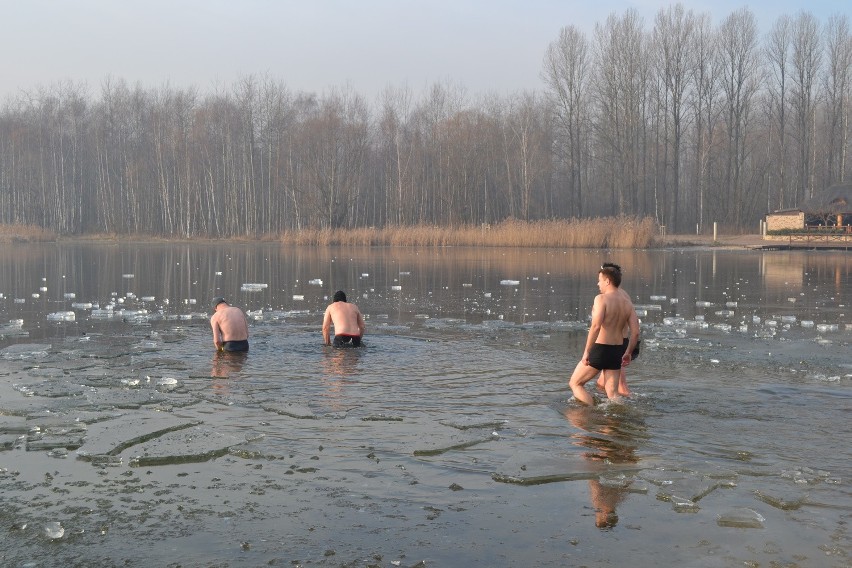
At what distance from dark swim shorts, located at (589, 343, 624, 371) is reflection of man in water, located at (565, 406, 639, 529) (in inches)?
20.4

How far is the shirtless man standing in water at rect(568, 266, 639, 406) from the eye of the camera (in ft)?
32.9

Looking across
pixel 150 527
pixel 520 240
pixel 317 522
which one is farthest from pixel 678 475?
pixel 520 240

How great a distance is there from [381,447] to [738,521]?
131 inches

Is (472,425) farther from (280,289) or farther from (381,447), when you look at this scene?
(280,289)

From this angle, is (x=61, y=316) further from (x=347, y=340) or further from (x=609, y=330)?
(x=609, y=330)

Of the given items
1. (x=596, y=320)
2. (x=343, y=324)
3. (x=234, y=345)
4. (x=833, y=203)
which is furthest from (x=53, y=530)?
(x=833, y=203)

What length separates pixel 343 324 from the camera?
14680 mm

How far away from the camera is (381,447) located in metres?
8.44

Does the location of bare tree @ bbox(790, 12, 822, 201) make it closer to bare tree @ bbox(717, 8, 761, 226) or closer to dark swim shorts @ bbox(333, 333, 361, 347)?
bare tree @ bbox(717, 8, 761, 226)

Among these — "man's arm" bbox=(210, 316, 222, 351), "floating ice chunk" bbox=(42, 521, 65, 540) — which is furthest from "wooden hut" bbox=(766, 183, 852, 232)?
"floating ice chunk" bbox=(42, 521, 65, 540)

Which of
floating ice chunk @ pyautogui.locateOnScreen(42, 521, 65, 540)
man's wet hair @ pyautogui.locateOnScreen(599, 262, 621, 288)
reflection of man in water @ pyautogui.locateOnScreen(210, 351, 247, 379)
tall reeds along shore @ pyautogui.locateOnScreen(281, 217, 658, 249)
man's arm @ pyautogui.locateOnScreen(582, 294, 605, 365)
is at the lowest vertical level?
floating ice chunk @ pyautogui.locateOnScreen(42, 521, 65, 540)

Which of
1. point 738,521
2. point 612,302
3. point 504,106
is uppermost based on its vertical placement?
point 504,106

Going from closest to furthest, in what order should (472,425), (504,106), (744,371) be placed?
1. (472,425)
2. (744,371)
3. (504,106)

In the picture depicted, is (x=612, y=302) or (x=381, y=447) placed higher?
(x=612, y=302)
